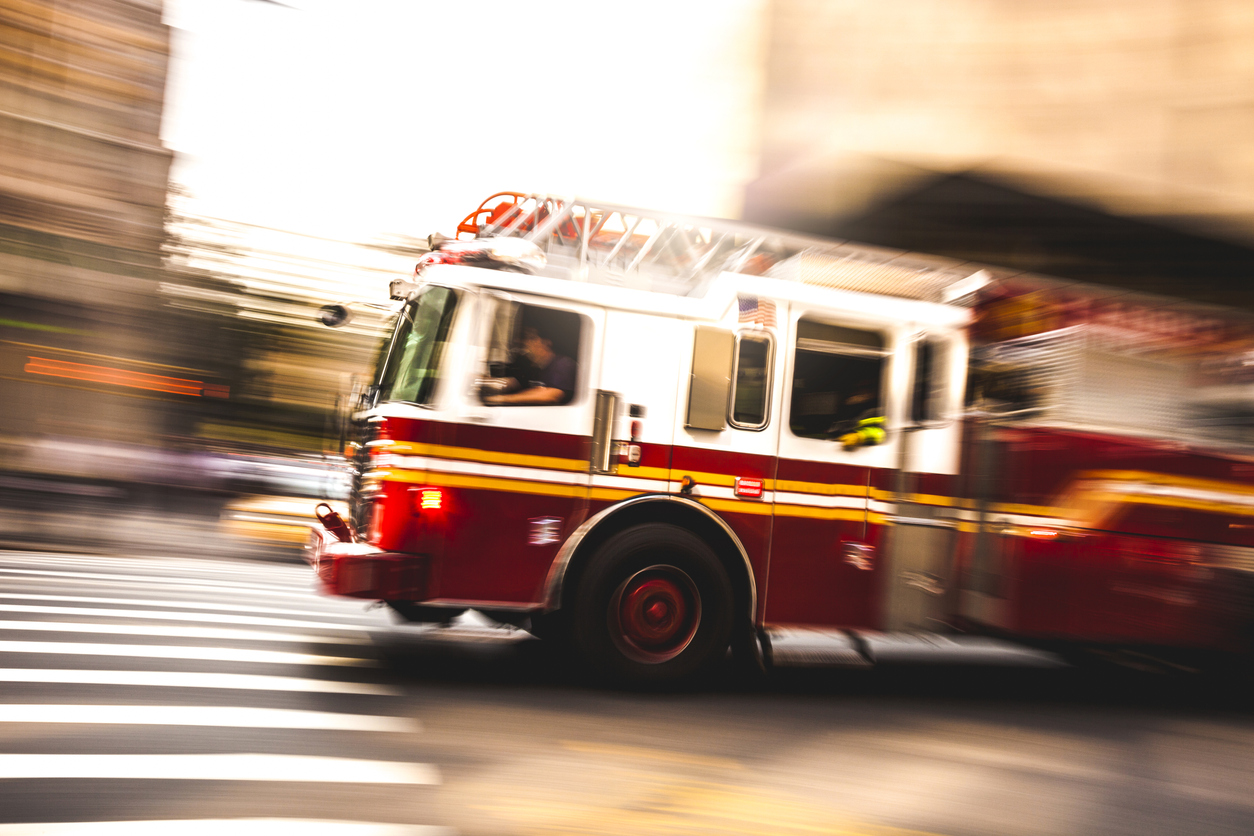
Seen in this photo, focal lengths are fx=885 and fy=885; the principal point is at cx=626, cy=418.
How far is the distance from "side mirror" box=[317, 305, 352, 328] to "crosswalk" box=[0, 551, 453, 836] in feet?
7.68

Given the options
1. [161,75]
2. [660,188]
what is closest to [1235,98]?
[660,188]

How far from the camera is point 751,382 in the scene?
19.1 feet

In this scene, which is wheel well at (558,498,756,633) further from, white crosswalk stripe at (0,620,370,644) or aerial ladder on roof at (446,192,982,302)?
white crosswalk stripe at (0,620,370,644)

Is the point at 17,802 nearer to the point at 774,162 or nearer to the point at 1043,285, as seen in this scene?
the point at 774,162

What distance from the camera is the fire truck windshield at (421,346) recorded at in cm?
549

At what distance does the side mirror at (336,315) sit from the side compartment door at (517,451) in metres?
1.22

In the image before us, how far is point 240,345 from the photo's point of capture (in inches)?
790

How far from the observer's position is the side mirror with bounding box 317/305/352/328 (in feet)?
20.1

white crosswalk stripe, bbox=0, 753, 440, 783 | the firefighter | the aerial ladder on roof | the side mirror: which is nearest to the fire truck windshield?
the side mirror

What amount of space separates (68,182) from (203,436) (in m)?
5.15

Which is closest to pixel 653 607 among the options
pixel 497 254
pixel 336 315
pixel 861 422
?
pixel 861 422

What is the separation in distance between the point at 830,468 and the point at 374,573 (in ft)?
9.75

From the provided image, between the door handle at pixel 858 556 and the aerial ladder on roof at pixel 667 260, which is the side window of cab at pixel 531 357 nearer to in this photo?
the aerial ladder on roof at pixel 667 260

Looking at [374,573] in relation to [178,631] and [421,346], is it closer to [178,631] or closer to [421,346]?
[421,346]
